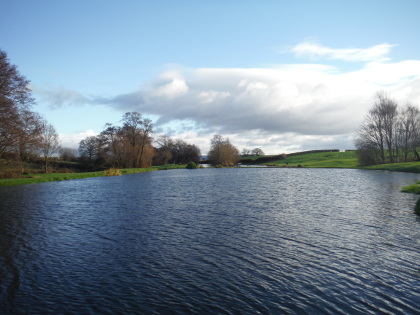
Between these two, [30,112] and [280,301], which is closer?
[280,301]

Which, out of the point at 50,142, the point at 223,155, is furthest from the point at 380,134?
the point at 50,142

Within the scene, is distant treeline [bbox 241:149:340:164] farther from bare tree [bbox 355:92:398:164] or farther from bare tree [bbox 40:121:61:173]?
bare tree [bbox 40:121:61:173]

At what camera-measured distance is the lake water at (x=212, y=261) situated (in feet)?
28.3

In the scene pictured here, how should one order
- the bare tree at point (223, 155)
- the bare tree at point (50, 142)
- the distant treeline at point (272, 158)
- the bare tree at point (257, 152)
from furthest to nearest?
1. the bare tree at point (257, 152)
2. the distant treeline at point (272, 158)
3. the bare tree at point (223, 155)
4. the bare tree at point (50, 142)

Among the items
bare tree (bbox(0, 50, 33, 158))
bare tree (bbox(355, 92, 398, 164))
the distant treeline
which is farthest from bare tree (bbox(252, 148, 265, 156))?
bare tree (bbox(0, 50, 33, 158))

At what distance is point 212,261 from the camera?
38.5 feet

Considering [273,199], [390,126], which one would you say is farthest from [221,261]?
[390,126]

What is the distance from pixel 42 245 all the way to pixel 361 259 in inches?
554

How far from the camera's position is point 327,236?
1488 cm

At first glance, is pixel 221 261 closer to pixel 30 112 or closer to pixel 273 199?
pixel 273 199

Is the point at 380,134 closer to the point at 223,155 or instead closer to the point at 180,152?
the point at 223,155

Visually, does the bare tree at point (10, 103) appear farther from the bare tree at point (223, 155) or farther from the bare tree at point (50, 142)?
the bare tree at point (223, 155)

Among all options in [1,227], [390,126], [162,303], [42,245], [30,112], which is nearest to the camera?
[162,303]

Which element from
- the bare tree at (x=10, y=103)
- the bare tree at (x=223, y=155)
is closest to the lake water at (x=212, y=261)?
the bare tree at (x=10, y=103)
